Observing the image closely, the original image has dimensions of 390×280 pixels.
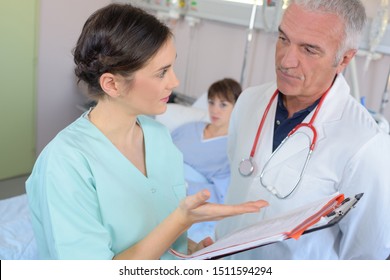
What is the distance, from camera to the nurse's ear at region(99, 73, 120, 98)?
1.04m

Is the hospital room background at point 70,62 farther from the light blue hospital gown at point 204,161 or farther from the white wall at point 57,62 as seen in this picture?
the light blue hospital gown at point 204,161

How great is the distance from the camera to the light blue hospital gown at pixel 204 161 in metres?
2.49

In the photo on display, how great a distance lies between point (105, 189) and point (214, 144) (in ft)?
5.69

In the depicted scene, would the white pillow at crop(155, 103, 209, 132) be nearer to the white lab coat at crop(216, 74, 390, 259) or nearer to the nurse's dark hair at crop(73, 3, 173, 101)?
the white lab coat at crop(216, 74, 390, 259)

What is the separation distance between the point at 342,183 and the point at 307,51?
0.37 metres

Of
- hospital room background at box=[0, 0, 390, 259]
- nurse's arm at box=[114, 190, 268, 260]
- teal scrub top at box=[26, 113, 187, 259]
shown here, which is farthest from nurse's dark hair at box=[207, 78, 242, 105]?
nurse's arm at box=[114, 190, 268, 260]

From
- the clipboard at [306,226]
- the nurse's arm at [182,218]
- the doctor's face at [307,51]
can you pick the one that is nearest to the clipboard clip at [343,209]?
the clipboard at [306,226]

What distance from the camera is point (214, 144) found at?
268cm

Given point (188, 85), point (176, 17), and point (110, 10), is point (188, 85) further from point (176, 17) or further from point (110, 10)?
point (110, 10)

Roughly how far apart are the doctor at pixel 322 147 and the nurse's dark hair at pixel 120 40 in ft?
1.26

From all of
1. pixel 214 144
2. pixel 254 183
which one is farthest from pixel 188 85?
pixel 254 183

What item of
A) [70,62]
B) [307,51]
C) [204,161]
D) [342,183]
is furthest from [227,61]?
[342,183]

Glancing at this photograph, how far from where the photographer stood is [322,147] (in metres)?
1.17

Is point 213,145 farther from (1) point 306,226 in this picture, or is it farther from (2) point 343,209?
(1) point 306,226
